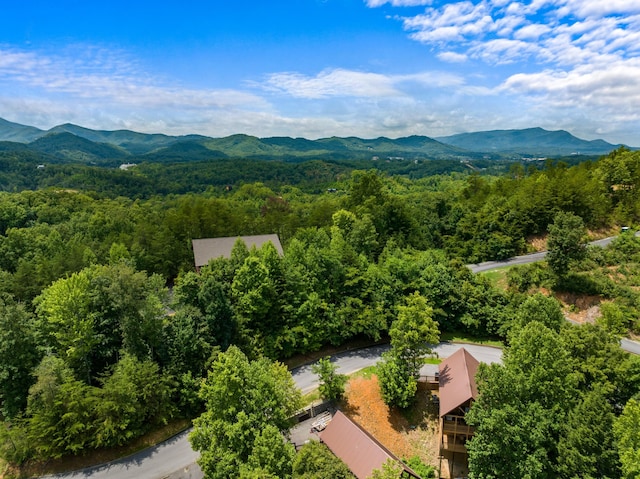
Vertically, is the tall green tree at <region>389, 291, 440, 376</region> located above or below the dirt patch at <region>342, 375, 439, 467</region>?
above

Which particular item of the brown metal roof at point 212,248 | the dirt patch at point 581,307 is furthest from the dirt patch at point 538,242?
the brown metal roof at point 212,248

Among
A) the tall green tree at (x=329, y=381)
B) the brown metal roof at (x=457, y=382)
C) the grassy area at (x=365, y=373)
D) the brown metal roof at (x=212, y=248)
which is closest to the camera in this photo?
the brown metal roof at (x=457, y=382)

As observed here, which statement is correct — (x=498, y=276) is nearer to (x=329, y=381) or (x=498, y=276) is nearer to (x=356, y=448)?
(x=329, y=381)

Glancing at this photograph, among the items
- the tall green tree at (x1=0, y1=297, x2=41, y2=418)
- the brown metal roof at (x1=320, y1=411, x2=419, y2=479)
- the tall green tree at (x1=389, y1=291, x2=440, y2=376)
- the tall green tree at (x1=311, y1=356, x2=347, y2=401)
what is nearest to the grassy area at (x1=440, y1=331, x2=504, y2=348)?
the tall green tree at (x1=389, y1=291, x2=440, y2=376)

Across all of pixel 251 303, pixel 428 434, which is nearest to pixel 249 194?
pixel 251 303

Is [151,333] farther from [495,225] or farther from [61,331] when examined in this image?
[495,225]

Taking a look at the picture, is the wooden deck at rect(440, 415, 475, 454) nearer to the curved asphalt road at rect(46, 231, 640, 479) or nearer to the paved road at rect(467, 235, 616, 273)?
the curved asphalt road at rect(46, 231, 640, 479)

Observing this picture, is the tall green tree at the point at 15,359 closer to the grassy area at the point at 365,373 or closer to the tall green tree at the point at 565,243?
the grassy area at the point at 365,373
